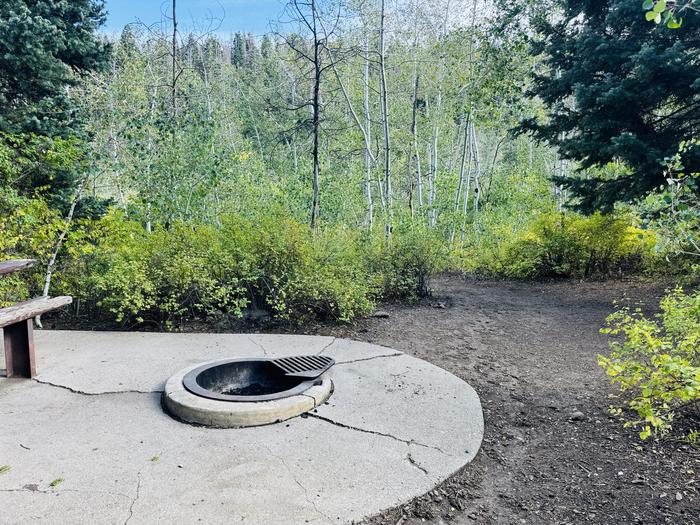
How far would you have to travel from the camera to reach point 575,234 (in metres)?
7.99

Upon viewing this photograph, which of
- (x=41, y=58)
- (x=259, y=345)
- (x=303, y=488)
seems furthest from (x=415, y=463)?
(x=41, y=58)

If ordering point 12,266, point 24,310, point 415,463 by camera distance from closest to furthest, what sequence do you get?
point 415,463, point 24,310, point 12,266

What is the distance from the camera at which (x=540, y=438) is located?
107 inches

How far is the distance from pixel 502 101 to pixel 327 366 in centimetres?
516

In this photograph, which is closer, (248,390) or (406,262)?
(248,390)

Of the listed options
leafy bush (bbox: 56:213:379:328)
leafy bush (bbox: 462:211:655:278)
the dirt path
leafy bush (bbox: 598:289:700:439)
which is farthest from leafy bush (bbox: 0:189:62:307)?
leafy bush (bbox: 462:211:655:278)

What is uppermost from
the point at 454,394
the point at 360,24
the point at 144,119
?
the point at 360,24

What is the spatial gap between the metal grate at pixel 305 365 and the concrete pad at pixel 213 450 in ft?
0.42

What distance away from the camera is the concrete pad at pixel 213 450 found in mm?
1901

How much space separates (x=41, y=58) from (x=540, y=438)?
20.2 ft

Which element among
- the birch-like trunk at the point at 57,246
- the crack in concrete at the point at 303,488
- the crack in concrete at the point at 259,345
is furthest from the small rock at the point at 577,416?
the birch-like trunk at the point at 57,246

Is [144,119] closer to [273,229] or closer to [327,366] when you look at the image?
[273,229]

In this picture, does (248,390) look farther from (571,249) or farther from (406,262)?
(571,249)

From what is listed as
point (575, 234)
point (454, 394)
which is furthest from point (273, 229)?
point (575, 234)
